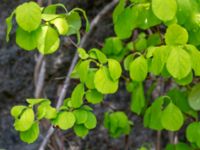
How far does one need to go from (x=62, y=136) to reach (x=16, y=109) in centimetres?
68

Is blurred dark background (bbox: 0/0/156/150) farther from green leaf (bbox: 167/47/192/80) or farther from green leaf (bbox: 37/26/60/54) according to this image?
green leaf (bbox: 167/47/192/80)

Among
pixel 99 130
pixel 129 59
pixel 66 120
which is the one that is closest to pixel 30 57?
pixel 99 130

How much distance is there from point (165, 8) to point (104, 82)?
0.20 meters

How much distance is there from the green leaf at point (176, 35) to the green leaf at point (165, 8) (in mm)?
31

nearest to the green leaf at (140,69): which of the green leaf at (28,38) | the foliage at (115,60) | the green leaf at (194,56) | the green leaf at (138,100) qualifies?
the foliage at (115,60)

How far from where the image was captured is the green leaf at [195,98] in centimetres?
128

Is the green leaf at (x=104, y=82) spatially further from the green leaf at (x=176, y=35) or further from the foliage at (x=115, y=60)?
the green leaf at (x=176, y=35)

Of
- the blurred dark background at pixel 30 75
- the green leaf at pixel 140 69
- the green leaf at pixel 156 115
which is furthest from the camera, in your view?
the blurred dark background at pixel 30 75

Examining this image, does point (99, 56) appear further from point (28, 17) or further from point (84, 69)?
point (28, 17)

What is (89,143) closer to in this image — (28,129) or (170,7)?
(28,129)

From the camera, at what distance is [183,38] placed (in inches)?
Result: 39.6

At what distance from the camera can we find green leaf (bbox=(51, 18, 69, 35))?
104 cm

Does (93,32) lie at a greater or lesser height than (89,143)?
greater

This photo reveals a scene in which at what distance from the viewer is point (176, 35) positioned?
1.01 meters
